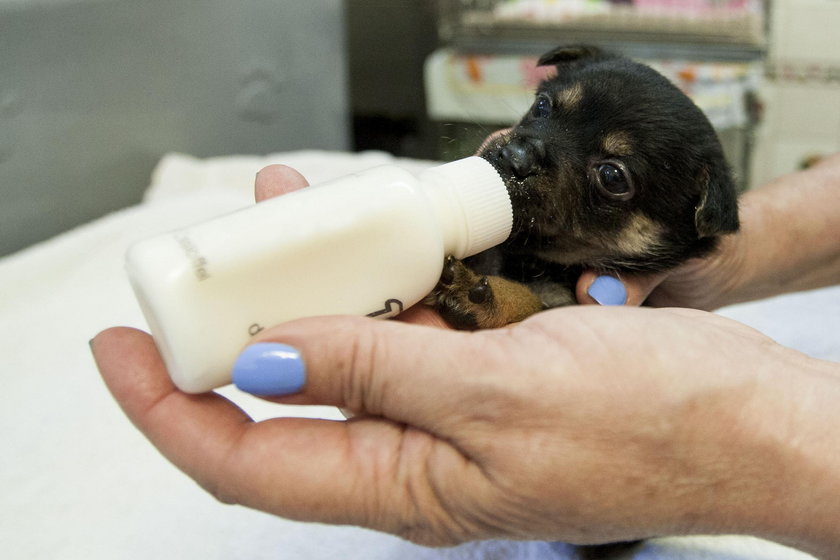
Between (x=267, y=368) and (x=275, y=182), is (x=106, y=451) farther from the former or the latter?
(x=267, y=368)

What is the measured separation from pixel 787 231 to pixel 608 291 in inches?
32.6

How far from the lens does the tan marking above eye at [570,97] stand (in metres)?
1.75

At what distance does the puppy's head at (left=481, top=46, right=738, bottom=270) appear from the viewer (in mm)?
1651

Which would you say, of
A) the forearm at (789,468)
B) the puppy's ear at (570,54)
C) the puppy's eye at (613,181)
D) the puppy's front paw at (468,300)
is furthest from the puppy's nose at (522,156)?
the forearm at (789,468)

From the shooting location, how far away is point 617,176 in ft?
5.49

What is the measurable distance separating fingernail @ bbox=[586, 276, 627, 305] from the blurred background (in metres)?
0.53

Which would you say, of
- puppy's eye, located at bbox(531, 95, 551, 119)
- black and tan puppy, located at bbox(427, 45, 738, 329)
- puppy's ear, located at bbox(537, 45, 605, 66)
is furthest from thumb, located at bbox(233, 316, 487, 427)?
puppy's ear, located at bbox(537, 45, 605, 66)

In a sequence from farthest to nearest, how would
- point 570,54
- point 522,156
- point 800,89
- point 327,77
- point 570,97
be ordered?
1. point 800,89
2. point 327,77
3. point 570,54
4. point 570,97
5. point 522,156

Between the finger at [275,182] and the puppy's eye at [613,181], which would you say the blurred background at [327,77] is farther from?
the finger at [275,182]

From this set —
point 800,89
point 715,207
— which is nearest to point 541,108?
point 715,207

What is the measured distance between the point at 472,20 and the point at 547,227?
2.56 m

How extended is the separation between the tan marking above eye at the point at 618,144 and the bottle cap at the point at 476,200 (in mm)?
504

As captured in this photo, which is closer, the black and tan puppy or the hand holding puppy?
the hand holding puppy

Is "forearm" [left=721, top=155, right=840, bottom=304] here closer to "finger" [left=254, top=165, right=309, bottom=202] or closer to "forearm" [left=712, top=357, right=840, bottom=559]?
"forearm" [left=712, top=357, right=840, bottom=559]
